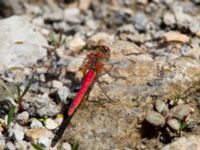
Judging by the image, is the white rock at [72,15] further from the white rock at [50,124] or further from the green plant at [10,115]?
the green plant at [10,115]

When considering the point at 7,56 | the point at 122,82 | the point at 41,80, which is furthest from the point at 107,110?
the point at 7,56

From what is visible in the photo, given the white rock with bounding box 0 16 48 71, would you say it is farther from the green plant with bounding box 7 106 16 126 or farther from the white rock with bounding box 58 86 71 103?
the green plant with bounding box 7 106 16 126

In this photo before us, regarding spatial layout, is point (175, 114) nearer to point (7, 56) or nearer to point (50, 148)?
point (50, 148)

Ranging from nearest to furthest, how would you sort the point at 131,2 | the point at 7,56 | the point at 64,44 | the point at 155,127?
the point at 155,127
the point at 7,56
the point at 64,44
the point at 131,2

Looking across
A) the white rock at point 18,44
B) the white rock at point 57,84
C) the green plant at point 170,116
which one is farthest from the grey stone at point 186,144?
the white rock at point 18,44

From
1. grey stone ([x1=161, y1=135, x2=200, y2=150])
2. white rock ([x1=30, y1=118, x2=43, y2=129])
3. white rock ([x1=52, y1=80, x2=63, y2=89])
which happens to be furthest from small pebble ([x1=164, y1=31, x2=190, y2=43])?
white rock ([x1=30, y1=118, x2=43, y2=129])

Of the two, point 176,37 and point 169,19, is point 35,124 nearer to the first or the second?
point 176,37
